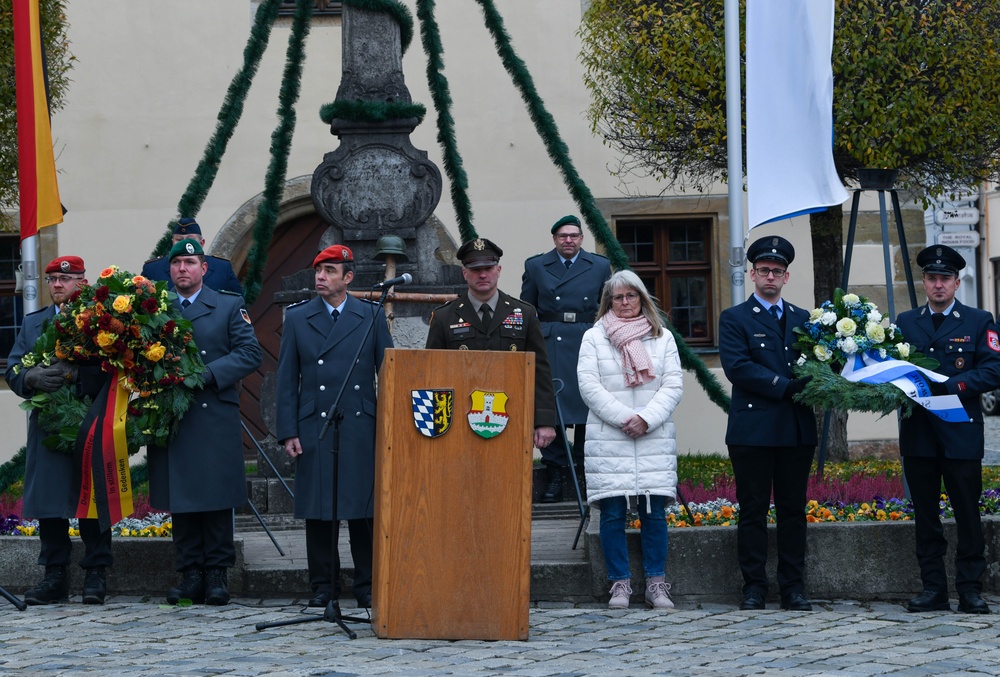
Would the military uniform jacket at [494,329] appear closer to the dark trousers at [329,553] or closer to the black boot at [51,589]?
the dark trousers at [329,553]

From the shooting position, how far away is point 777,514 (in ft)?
24.3

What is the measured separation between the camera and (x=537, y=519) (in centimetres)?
955

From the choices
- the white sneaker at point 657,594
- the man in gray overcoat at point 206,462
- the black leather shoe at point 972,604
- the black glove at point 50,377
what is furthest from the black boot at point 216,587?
the black leather shoe at point 972,604

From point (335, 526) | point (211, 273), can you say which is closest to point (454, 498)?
point (335, 526)

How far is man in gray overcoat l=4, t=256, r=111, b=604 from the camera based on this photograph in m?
7.57

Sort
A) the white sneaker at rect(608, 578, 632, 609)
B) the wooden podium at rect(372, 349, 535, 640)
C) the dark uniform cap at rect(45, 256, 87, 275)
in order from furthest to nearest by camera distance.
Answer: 1. the dark uniform cap at rect(45, 256, 87, 275)
2. the white sneaker at rect(608, 578, 632, 609)
3. the wooden podium at rect(372, 349, 535, 640)

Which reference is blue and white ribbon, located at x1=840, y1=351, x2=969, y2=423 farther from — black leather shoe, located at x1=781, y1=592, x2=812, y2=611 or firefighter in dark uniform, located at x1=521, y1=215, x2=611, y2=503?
firefighter in dark uniform, located at x1=521, y1=215, x2=611, y2=503

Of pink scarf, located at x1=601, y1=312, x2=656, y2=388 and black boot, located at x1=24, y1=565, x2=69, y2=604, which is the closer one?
pink scarf, located at x1=601, y1=312, x2=656, y2=388

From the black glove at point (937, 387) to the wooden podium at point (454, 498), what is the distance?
6.83 feet

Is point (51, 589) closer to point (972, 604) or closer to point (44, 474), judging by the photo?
point (44, 474)

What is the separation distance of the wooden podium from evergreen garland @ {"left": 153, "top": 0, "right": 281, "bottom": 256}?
355cm

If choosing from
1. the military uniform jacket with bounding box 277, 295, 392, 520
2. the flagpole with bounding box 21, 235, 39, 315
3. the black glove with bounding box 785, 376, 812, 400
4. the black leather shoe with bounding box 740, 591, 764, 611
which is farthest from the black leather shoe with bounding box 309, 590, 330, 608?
the flagpole with bounding box 21, 235, 39, 315

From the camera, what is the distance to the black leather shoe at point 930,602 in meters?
7.25

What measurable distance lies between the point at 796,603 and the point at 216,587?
277 cm
